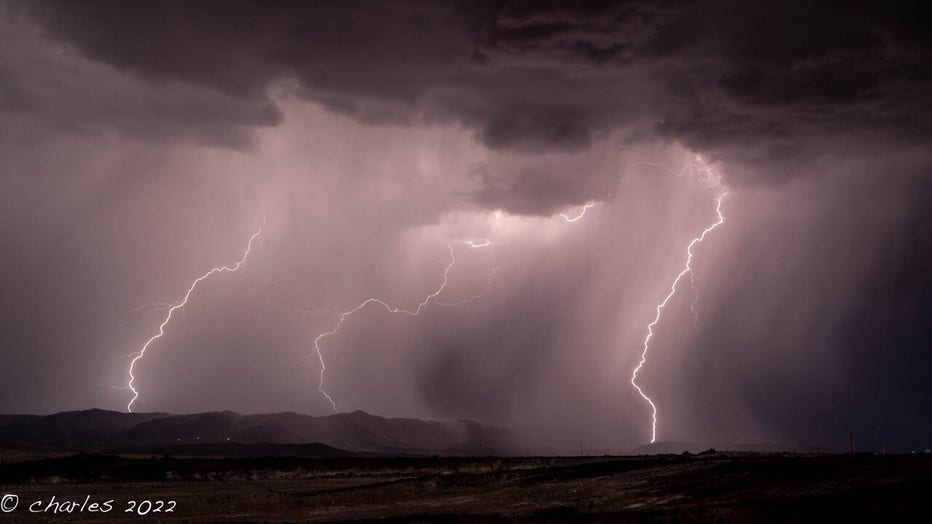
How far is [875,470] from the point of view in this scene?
42156 mm

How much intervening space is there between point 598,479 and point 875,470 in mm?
15315

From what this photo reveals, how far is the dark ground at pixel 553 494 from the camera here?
3369 cm

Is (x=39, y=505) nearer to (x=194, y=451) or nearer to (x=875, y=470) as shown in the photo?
(x=875, y=470)

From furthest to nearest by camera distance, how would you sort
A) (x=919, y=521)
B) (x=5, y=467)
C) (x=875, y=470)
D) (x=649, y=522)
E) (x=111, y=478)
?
(x=5, y=467) < (x=111, y=478) < (x=875, y=470) < (x=649, y=522) < (x=919, y=521)

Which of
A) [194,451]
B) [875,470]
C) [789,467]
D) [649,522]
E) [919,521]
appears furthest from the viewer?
[194,451]

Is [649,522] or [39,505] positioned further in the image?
[39,505]

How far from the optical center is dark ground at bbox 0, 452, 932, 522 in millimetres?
33688

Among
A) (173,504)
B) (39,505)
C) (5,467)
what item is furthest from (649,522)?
(5,467)

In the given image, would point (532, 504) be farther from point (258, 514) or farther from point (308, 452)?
point (308, 452)

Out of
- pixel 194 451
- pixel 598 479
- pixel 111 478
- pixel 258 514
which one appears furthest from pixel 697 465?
pixel 194 451

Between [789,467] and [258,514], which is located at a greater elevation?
[789,467]

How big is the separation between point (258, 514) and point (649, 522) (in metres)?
21.2

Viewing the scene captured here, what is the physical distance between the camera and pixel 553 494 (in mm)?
46844

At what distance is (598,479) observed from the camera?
169 feet
